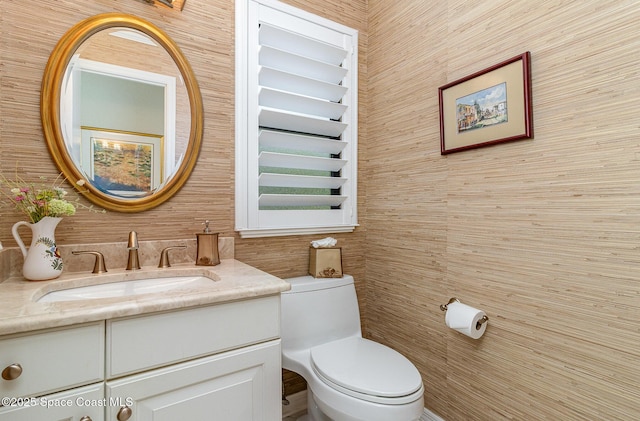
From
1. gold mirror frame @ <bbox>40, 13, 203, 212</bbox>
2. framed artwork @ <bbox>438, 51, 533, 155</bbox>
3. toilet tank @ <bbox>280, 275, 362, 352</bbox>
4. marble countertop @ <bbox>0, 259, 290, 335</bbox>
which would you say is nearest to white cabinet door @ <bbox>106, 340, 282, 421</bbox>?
marble countertop @ <bbox>0, 259, 290, 335</bbox>

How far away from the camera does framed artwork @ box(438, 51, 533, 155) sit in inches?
46.4

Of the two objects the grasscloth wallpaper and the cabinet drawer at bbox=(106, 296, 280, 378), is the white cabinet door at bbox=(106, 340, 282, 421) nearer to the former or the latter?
the cabinet drawer at bbox=(106, 296, 280, 378)

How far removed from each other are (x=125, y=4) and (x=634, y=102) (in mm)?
1862

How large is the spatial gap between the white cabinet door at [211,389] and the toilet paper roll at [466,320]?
752mm

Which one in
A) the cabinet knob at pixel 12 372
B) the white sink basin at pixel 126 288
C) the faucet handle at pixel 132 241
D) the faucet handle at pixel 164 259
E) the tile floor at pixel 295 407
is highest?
the faucet handle at pixel 132 241

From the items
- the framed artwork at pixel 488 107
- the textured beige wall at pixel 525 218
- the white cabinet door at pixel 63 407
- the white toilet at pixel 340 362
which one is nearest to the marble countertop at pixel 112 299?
the white cabinet door at pixel 63 407

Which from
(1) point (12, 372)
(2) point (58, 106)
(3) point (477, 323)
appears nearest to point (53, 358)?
(1) point (12, 372)

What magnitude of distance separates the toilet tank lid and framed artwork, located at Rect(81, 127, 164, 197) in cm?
78

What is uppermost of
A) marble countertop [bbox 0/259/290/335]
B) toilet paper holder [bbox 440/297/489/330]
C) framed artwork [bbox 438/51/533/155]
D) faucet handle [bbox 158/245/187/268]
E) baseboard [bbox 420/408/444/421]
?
framed artwork [bbox 438/51/533/155]

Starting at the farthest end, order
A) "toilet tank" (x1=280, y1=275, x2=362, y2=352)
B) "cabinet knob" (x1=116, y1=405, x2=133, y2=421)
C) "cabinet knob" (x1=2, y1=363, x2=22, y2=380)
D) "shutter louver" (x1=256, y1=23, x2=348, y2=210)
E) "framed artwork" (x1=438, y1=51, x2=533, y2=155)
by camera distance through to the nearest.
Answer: "shutter louver" (x1=256, y1=23, x2=348, y2=210)
"toilet tank" (x1=280, y1=275, x2=362, y2=352)
"framed artwork" (x1=438, y1=51, x2=533, y2=155)
"cabinet knob" (x1=116, y1=405, x2=133, y2=421)
"cabinet knob" (x1=2, y1=363, x2=22, y2=380)

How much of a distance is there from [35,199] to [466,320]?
1.66 meters

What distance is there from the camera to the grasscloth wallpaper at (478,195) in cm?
98

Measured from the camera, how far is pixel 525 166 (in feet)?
3.91

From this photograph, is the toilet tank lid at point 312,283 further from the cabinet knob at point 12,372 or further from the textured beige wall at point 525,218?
the cabinet knob at point 12,372
